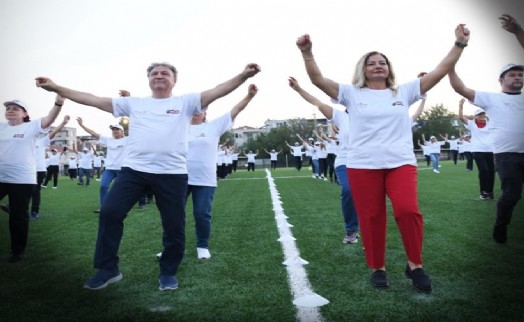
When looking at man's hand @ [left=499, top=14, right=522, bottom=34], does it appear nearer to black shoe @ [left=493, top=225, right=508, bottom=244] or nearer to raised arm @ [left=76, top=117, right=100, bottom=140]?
black shoe @ [left=493, top=225, right=508, bottom=244]

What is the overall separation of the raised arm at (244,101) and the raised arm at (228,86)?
0.96 metres

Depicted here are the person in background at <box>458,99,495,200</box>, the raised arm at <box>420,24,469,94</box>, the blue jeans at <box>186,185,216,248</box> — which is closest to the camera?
the raised arm at <box>420,24,469,94</box>

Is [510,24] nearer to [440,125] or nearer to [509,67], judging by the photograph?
[509,67]

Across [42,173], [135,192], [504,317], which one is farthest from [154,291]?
[42,173]

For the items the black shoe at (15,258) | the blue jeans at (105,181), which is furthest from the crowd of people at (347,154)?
the blue jeans at (105,181)

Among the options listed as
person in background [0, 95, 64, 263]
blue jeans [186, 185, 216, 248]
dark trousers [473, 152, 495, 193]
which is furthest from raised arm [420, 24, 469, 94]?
dark trousers [473, 152, 495, 193]

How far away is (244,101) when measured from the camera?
5387 millimetres

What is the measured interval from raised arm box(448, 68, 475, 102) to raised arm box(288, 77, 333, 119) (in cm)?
154

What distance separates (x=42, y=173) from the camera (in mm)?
11984

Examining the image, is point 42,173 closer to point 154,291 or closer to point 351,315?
point 154,291

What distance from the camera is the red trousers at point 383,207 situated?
383 cm

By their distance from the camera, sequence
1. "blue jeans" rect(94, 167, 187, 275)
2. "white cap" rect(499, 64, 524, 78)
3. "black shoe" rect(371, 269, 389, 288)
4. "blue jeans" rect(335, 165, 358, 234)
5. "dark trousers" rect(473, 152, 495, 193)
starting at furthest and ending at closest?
1. "dark trousers" rect(473, 152, 495, 193)
2. "blue jeans" rect(335, 165, 358, 234)
3. "white cap" rect(499, 64, 524, 78)
4. "blue jeans" rect(94, 167, 187, 275)
5. "black shoe" rect(371, 269, 389, 288)

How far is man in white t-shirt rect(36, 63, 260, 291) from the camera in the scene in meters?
4.08

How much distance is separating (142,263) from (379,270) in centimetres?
283
